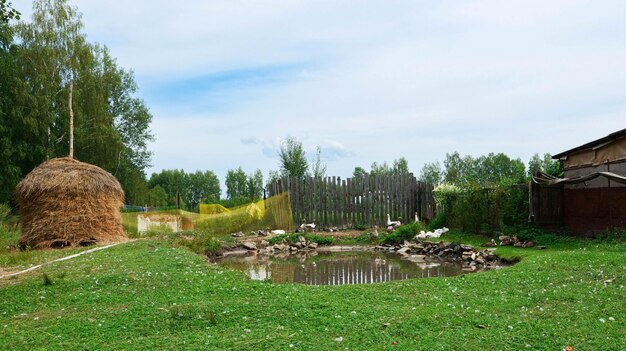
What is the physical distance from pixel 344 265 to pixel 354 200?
29.3 feet

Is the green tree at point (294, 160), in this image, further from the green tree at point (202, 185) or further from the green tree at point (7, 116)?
the green tree at point (202, 185)

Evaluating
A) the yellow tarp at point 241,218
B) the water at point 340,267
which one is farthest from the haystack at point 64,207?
the water at point 340,267

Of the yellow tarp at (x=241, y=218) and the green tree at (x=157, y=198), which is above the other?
the green tree at (x=157, y=198)

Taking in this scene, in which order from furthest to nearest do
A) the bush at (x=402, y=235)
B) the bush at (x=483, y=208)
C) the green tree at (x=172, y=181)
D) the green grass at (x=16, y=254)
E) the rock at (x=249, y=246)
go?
the green tree at (x=172, y=181) → the bush at (x=402, y=235) → the rock at (x=249, y=246) → the bush at (x=483, y=208) → the green grass at (x=16, y=254)

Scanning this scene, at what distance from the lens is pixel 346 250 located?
1778cm

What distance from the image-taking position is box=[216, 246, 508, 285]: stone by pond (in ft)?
39.4

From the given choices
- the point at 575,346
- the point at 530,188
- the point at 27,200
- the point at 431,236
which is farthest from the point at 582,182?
the point at 27,200

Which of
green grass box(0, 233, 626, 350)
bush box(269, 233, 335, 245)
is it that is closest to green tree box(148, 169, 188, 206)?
bush box(269, 233, 335, 245)

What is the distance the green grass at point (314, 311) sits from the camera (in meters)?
5.46

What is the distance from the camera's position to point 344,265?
46.8 ft

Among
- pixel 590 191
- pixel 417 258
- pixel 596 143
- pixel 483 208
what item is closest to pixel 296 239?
pixel 417 258

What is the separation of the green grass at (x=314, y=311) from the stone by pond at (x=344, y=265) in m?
2.49

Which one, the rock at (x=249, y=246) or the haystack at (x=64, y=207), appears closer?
the haystack at (x=64, y=207)

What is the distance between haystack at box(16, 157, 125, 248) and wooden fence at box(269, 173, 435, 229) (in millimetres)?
7959
